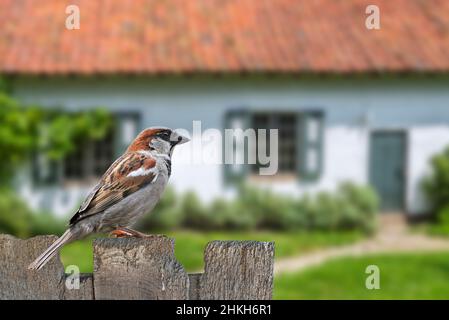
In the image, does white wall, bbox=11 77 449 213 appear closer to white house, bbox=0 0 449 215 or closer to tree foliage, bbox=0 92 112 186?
white house, bbox=0 0 449 215

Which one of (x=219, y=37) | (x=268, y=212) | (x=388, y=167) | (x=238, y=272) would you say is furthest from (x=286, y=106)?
(x=238, y=272)

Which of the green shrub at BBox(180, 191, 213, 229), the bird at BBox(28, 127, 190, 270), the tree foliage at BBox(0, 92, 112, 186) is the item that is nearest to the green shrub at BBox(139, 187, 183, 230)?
the green shrub at BBox(180, 191, 213, 229)

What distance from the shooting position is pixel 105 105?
16.5 meters

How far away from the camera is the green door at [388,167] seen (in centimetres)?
1755

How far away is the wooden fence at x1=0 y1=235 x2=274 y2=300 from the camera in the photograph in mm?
3053

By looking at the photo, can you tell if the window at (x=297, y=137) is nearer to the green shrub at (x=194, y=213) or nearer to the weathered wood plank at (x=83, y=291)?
the green shrub at (x=194, y=213)

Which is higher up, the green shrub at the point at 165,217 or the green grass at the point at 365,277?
the green shrub at the point at 165,217

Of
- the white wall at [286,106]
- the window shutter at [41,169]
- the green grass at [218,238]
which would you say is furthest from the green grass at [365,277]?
the window shutter at [41,169]

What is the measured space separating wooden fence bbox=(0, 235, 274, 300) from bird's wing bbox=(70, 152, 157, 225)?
6.9 inches

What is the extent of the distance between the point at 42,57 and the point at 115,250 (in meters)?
13.6

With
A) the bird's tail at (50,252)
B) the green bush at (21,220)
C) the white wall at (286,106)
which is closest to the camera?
the bird's tail at (50,252)

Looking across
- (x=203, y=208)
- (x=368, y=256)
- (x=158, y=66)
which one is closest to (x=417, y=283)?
(x=368, y=256)

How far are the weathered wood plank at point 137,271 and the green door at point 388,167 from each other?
14.8m

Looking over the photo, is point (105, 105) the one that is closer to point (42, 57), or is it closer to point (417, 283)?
point (42, 57)
